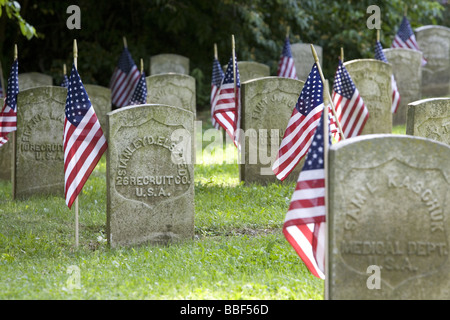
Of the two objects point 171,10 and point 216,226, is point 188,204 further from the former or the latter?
point 171,10

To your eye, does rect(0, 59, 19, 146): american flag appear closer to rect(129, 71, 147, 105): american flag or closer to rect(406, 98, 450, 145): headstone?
rect(129, 71, 147, 105): american flag

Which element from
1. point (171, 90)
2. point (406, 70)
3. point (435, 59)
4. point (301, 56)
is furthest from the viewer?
point (435, 59)

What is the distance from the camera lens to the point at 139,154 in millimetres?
7398

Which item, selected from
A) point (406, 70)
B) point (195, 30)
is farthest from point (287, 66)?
point (195, 30)

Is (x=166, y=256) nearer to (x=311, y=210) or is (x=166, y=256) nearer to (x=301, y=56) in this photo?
(x=311, y=210)

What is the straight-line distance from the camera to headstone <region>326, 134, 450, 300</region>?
4.96 metres

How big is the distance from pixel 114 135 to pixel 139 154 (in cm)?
34

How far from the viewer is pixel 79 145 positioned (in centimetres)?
752

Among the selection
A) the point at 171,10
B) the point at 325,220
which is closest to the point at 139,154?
the point at 325,220

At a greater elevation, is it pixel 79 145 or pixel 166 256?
pixel 79 145

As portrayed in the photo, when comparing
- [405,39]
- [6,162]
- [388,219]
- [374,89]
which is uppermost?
[405,39]

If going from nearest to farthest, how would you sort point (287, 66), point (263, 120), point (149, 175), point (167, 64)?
1. point (149, 175)
2. point (263, 120)
3. point (287, 66)
4. point (167, 64)

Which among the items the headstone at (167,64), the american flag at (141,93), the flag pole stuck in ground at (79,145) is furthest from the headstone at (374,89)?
the headstone at (167,64)

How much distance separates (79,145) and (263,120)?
349cm
